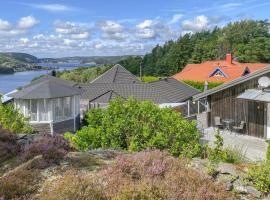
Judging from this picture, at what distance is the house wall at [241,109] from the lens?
18656 millimetres

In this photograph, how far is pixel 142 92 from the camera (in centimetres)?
2911

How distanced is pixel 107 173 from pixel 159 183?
0.83 meters

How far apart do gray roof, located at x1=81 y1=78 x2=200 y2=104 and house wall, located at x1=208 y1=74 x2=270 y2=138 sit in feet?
25.8

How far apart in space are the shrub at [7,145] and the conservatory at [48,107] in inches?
477

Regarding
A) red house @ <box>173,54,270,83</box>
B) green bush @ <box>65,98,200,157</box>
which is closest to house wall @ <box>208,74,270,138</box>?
green bush @ <box>65,98,200,157</box>

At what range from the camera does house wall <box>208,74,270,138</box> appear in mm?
18656

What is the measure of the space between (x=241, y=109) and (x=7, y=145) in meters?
13.9

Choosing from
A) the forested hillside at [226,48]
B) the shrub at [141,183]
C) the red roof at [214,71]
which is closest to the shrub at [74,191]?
the shrub at [141,183]

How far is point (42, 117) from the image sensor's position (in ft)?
71.8

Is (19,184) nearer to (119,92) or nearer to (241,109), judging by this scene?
(241,109)

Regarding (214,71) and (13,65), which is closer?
(214,71)

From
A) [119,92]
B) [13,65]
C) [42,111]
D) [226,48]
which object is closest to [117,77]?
[119,92]

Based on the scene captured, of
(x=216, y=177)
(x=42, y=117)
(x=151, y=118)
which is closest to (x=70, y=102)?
(x=42, y=117)

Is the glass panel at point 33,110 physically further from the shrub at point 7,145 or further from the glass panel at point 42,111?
the shrub at point 7,145
